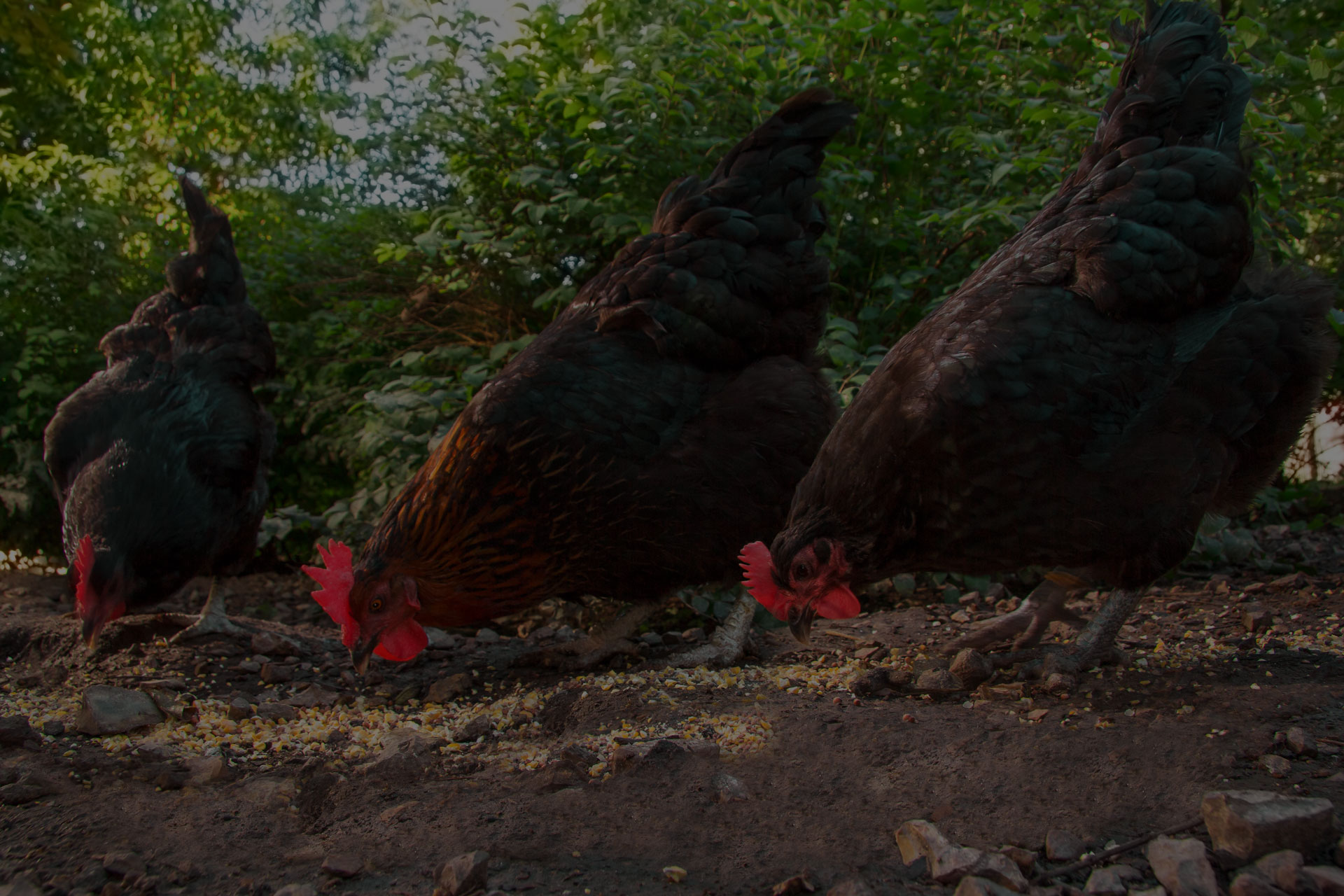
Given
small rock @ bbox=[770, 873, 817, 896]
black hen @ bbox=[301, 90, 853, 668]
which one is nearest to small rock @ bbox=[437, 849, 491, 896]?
small rock @ bbox=[770, 873, 817, 896]

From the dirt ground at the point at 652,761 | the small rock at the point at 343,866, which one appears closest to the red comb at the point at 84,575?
the dirt ground at the point at 652,761

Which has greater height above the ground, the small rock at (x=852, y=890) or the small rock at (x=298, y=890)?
the small rock at (x=852, y=890)

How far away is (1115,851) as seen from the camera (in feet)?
4.86

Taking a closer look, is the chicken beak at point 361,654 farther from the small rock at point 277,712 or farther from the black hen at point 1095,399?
the black hen at point 1095,399

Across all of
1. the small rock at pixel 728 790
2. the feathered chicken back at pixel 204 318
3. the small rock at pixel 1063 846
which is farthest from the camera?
the feathered chicken back at pixel 204 318

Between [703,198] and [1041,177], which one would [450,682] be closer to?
[703,198]

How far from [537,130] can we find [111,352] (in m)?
2.15

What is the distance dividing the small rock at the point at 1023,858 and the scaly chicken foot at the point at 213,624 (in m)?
2.91

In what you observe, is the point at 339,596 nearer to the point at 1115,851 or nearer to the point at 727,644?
the point at 727,644

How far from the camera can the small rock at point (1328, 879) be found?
1.28m

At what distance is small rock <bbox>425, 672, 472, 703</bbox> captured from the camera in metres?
2.79

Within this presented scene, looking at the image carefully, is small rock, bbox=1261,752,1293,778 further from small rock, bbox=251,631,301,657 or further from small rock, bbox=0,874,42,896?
small rock, bbox=251,631,301,657

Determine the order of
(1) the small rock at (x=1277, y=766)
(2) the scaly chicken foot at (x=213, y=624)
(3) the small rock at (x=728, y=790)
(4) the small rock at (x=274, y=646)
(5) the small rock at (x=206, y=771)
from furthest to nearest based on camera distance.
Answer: (2) the scaly chicken foot at (x=213, y=624) → (4) the small rock at (x=274, y=646) → (5) the small rock at (x=206, y=771) → (3) the small rock at (x=728, y=790) → (1) the small rock at (x=1277, y=766)

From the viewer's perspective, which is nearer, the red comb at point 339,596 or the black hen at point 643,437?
the red comb at point 339,596
